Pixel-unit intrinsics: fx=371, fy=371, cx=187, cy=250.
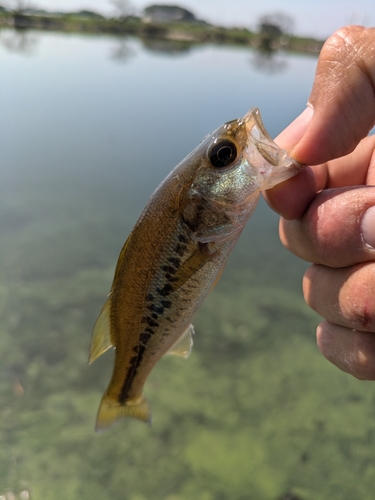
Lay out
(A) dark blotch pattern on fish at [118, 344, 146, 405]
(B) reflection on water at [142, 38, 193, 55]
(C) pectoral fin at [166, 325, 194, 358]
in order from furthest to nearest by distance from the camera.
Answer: (B) reflection on water at [142, 38, 193, 55]
(C) pectoral fin at [166, 325, 194, 358]
(A) dark blotch pattern on fish at [118, 344, 146, 405]

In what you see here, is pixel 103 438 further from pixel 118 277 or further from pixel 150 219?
pixel 150 219

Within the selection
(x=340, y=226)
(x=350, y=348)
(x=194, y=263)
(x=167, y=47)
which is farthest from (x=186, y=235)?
(x=167, y=47)

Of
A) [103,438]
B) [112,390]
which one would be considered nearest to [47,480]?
[103,438]

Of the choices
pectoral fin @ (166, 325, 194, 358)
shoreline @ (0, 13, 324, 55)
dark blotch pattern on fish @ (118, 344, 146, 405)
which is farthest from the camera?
shoreline @ (0, 13, 324, 55)

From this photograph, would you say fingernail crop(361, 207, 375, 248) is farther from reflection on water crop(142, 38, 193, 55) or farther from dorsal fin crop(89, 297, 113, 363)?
reflection on water crop(142, 38, 193, 55)

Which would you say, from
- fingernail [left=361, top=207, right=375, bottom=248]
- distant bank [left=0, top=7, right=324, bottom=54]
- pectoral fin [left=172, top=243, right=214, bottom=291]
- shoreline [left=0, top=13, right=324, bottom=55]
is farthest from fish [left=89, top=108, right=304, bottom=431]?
shoreline [left=0, top=13, right=324, bottom=55]

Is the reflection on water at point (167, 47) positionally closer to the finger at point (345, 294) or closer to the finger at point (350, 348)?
the finger at point (345, 294)

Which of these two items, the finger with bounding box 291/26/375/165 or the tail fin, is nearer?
the finger with bounding box 291/26/375/165
